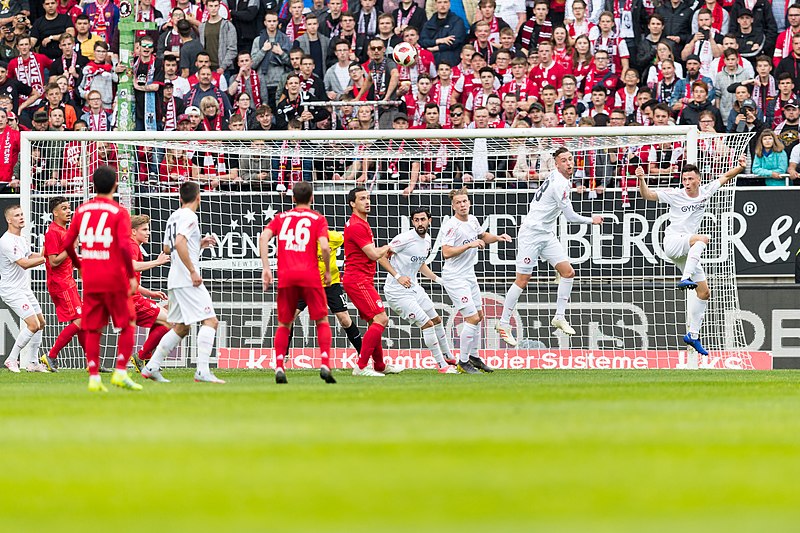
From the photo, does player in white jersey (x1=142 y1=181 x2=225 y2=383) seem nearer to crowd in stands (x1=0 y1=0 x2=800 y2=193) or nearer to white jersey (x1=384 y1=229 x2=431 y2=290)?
white jersey (x1=384 y1=229 x2=431 y2=290)

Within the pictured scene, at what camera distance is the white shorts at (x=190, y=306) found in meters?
14.7

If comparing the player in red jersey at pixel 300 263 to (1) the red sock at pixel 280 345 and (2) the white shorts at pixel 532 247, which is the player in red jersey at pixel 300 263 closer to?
(1) the red sock at pixel 280 345

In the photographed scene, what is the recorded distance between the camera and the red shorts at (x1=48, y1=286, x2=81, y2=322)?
18.1m

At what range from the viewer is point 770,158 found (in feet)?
67.4

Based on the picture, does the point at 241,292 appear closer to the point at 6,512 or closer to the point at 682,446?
the point at 682,446

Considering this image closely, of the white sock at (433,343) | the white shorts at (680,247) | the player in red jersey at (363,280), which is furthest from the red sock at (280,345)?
the white shorts at (680,247)

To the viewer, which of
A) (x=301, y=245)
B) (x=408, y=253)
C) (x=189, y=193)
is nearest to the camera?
(x=301, y=245)

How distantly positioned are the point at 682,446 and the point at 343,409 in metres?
3.40

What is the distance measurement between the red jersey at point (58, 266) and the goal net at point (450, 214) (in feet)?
6.27

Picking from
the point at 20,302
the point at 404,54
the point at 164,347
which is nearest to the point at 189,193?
the point at 164,347

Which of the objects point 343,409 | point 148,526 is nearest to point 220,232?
point 343,409

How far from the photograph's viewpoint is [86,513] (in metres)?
5.15

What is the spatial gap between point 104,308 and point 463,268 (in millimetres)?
6187

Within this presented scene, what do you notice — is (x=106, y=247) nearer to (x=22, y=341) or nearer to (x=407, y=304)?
(x=407, y=304)
